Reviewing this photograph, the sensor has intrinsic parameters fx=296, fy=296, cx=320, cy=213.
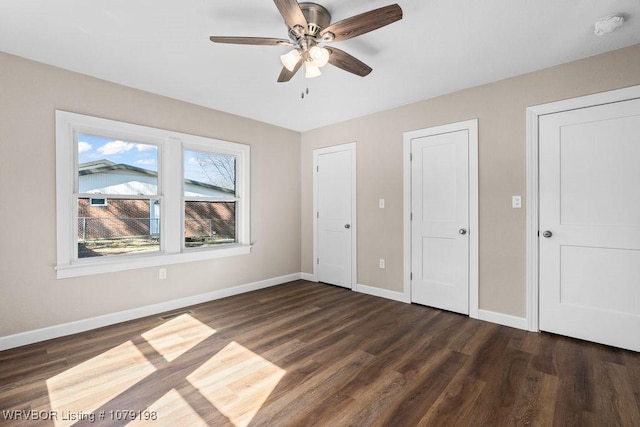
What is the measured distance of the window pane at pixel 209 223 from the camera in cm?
383

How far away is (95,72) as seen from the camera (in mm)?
2883

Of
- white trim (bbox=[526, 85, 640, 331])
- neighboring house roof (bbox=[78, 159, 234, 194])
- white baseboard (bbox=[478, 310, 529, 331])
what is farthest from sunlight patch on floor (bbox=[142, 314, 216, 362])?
white trim (bbox=[526, 85, 640, 331])

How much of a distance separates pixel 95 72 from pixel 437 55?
10.6 feet

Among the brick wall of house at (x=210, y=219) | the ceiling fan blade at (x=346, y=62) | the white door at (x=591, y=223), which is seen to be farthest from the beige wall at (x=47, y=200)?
the white door at (x=591, y=223)

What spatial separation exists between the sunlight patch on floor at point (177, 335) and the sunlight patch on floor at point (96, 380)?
17cm

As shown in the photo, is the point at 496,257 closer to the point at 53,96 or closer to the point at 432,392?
the point at 432,392

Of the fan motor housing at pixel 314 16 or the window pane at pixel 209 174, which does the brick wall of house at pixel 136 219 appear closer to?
the window pane at pixel 209 174

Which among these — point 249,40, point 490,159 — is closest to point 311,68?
point 249,40

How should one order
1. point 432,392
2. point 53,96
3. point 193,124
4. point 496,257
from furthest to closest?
point 193,124, point 496,257, point 53,96, point 432,392

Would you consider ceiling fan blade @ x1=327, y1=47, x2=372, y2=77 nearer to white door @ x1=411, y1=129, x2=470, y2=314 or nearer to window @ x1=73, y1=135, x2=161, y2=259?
white door @ x1=411, y1=129, x2=470, y2=314

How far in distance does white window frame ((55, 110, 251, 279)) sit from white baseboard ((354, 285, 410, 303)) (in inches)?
68.5

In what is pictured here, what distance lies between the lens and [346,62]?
2.28 meters

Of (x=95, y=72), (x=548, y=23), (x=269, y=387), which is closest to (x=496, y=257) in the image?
(x=548, y=23)

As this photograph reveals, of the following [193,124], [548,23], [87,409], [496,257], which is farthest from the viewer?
[193,124]
